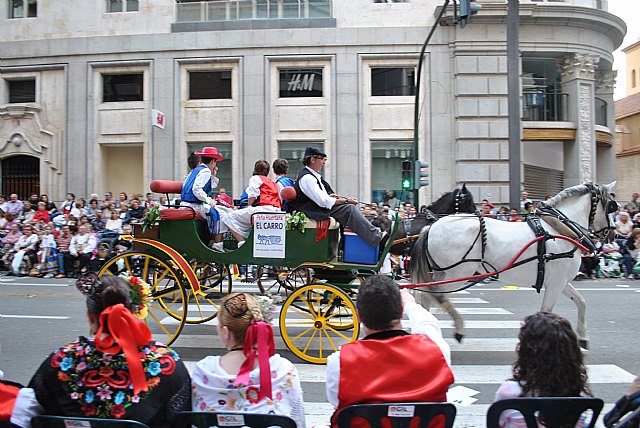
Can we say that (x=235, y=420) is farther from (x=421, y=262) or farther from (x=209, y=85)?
(x=209, y=85)

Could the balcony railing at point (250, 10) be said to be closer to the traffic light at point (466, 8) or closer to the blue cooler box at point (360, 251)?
the traffic light at point (466, 8)

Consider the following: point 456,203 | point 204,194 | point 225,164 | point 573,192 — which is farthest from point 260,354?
point 225,164

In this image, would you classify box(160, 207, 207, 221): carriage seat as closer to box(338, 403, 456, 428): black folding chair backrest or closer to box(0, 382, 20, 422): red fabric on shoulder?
box(0, 382, 20, 422): red fabric on shoulder

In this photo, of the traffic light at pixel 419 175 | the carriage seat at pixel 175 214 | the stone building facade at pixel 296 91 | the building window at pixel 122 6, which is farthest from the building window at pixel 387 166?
the carriage seat at pixel 175 214

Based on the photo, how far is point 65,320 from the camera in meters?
9.05

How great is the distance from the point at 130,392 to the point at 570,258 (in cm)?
557

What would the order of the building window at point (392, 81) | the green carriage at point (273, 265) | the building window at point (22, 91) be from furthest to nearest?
1. the building window at point (22, 91)
2. the building window at point (392, 81)
3. the green carriage at point (273, 265)

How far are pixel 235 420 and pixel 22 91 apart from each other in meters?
23.9

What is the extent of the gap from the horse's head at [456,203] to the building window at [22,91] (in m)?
19.0

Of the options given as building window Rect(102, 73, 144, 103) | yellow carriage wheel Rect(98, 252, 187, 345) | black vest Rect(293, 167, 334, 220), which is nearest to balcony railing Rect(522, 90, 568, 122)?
building window Rect(102, 73, 144, 103)

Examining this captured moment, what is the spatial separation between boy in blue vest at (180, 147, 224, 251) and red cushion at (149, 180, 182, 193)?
0.12 meters

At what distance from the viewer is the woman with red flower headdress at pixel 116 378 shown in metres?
2.83

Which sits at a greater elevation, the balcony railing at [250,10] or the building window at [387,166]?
the balcony railing at [250,10]

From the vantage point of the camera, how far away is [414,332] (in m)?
3.20
